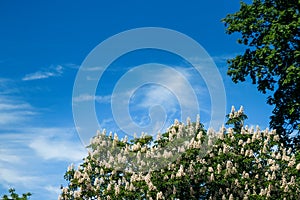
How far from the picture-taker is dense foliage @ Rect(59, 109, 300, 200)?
654 inches

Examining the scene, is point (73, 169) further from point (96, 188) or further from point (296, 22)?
point (296, 22)

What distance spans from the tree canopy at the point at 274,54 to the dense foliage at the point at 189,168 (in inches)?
103

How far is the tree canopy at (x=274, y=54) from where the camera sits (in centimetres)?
1975

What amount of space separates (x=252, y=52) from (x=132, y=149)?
7500mm

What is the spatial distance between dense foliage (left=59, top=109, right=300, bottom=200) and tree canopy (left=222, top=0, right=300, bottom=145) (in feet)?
8.62

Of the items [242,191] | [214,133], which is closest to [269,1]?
[214,133]

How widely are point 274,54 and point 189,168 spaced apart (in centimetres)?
640

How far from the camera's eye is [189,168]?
16.7 meters

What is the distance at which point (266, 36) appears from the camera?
20.1m

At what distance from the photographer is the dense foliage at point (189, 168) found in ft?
54.5

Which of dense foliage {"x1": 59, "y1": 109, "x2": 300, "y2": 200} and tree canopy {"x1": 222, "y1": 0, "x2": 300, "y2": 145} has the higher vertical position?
tree canopy {"x1": 222, "y1": 0, "x2": 300, "y2": 145}

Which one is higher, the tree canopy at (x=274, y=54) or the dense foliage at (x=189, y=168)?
the tree canopy at (x=274, y=54)

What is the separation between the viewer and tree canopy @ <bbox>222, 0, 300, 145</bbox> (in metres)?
19.8

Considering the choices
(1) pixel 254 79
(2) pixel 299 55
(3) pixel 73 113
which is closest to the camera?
(3) pixel 73 113
